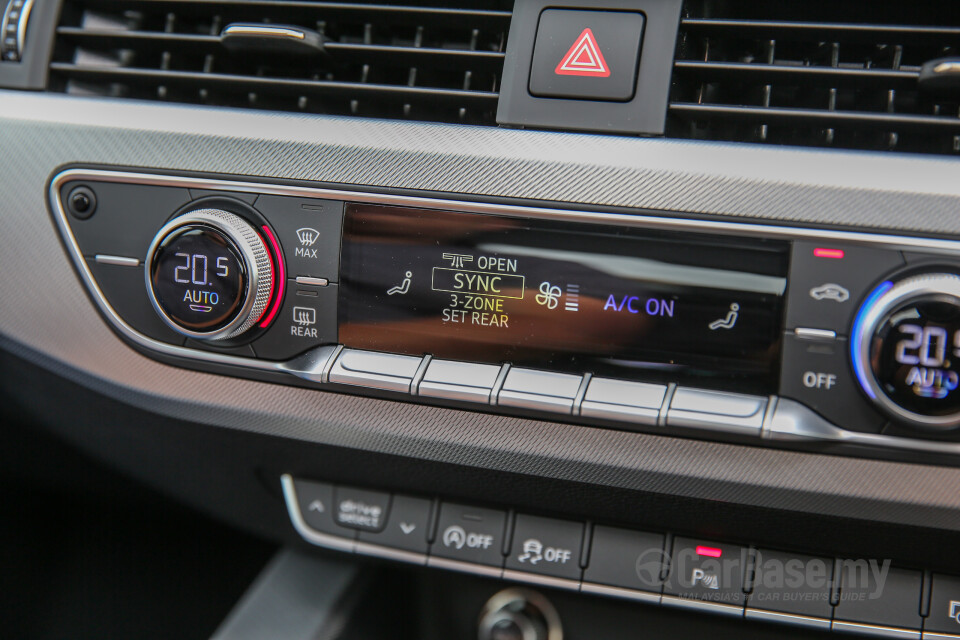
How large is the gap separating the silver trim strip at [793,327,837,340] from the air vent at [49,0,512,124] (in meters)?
0.40

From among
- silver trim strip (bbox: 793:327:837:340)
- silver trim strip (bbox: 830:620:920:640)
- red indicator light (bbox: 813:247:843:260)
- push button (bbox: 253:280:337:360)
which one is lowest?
silver trim strip (bbox: 830:620:920:640)

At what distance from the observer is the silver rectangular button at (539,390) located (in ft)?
2.69

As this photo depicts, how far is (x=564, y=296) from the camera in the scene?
819mm

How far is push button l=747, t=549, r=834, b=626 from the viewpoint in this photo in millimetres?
896

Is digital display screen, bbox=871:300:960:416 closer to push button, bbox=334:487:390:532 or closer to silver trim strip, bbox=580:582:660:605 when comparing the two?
silver trim strip, bbox=580:582:660:605

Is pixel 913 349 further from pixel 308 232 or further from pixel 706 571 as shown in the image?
pixel 308 232

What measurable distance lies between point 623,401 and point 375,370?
0.27m

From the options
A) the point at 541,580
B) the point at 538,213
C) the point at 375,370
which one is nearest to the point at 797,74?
the point at 538,213

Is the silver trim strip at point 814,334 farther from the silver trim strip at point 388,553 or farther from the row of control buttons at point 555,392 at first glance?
the silver trim strip at point 388,553

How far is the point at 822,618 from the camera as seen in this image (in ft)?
2.96

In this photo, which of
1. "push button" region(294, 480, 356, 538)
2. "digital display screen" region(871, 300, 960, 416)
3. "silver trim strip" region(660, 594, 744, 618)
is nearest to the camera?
"digital display screen" region(871, 300, 960, 416)

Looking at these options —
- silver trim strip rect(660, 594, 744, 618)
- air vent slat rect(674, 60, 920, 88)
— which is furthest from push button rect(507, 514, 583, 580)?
air vent slat rect(674, 60, 920, 88)

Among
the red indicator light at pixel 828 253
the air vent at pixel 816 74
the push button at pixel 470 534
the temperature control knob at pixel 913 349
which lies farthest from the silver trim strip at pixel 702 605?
the air vent at pixel 816 74

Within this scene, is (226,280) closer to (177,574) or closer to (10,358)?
(10,358)
